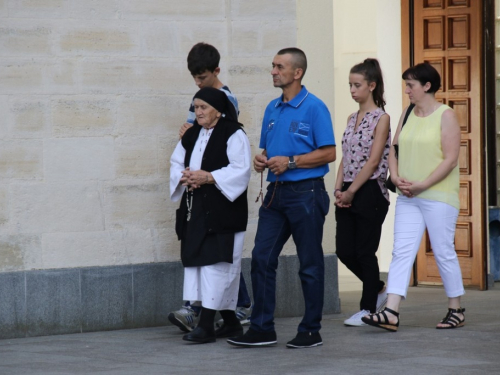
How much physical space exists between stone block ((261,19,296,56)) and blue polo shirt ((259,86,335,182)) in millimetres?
1687

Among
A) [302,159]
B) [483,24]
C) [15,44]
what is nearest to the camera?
[302,159]

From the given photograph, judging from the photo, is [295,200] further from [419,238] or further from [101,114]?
[101,114]

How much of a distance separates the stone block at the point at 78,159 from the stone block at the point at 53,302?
675 mm

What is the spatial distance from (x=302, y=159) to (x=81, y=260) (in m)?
2.01

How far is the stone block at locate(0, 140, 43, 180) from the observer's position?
8.02 m

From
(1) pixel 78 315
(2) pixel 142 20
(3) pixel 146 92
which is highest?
(2) pixel 142 20

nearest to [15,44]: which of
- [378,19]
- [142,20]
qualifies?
[142,20]

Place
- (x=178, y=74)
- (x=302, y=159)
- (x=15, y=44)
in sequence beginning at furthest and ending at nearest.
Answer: (x=178, y=74)
(x=15, y=44)
(x=302, y=159)

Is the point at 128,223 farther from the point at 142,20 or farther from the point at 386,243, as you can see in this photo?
the point at 386,243

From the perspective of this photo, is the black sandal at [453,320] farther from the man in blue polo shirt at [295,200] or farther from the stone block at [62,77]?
the stone block at [62,77]

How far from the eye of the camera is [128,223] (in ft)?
27.7

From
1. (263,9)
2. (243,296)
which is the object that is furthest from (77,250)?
(263,9)

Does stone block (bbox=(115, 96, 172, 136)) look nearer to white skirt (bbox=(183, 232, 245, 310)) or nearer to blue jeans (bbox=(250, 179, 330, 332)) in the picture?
white skirt (bbox=(183, 232, 245, 310))

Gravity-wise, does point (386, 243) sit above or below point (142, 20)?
below
